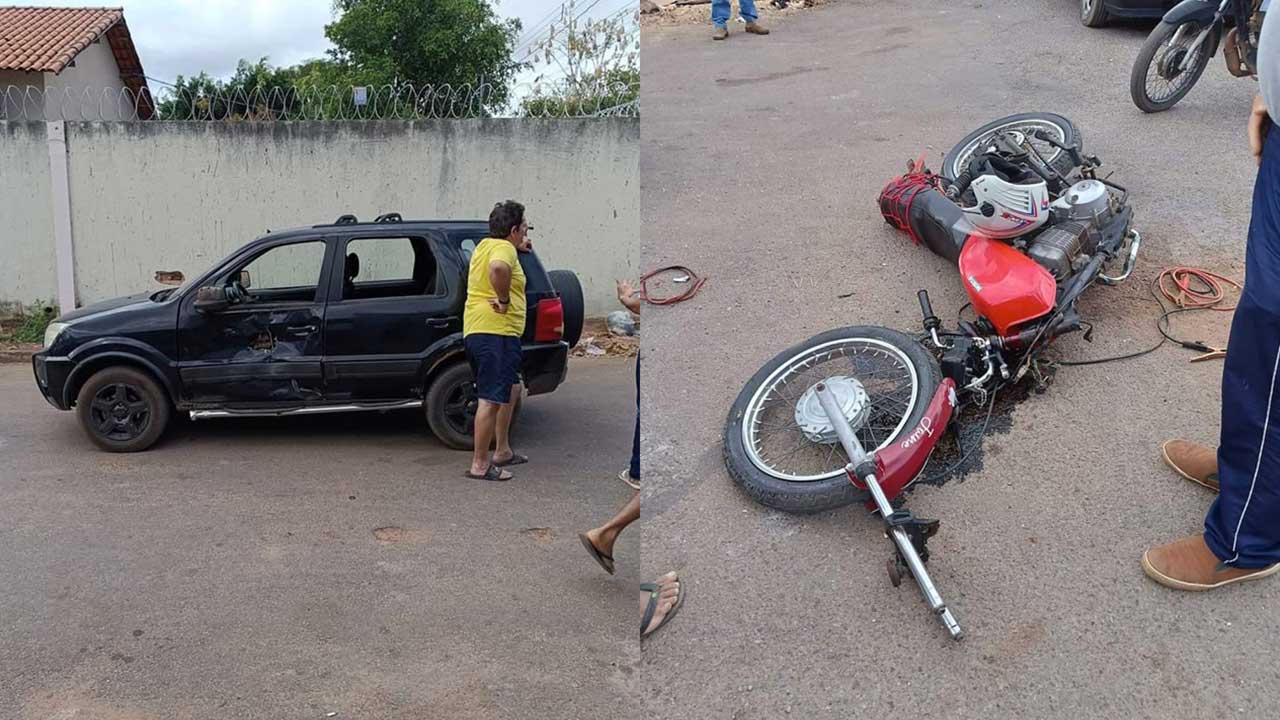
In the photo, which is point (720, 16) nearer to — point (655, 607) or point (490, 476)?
point (490, 476)

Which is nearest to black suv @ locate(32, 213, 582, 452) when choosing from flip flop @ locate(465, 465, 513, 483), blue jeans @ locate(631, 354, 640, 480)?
flip flop @ locate(465, 465, 513, 483)

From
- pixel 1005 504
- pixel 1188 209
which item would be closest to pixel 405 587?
pixel 1005 504

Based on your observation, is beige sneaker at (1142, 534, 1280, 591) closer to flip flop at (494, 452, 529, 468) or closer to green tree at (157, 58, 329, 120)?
flip flop at (494, 452, 529, 468)

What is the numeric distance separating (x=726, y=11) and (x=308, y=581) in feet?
25.6

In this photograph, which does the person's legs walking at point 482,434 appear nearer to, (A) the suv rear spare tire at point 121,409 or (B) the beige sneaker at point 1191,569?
(A) the suv rear spare tire at point 121,409

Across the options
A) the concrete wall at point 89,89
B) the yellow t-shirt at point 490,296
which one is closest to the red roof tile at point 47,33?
the concrete wall at point 89,89

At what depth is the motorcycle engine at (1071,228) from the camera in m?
4.40

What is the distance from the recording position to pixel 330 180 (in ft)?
32.8

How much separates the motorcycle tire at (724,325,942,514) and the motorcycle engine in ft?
2.62

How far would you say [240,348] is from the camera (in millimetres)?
6082

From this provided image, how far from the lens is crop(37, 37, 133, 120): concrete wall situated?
10.4m

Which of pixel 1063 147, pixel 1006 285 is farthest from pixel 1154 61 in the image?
pixel 1006 285

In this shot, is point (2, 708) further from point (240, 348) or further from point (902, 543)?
point (240, 348)

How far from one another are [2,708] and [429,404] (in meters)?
3.19
